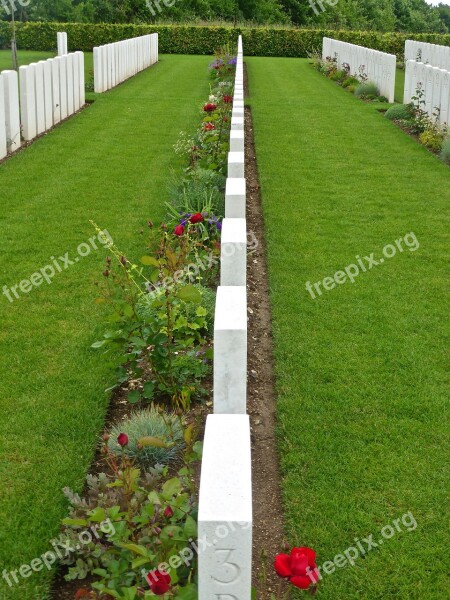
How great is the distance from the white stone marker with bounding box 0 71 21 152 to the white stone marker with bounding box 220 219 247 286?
6.73 meters

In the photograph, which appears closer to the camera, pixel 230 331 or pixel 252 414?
pixel 230 331

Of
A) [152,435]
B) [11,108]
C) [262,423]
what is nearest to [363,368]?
[262,423]

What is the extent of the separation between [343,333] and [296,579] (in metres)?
3.08

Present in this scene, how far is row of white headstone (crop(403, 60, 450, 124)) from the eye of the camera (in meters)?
11.8

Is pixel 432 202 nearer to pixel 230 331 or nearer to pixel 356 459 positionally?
pixel 356 459

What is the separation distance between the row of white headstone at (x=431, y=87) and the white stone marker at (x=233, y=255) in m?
8.84

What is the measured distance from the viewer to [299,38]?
1244 inches

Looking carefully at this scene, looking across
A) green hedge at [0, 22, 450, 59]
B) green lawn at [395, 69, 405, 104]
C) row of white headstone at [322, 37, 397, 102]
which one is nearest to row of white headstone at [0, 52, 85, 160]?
row of white headstone at [322, 37, 397, 102]

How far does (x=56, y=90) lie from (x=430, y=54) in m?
13.2

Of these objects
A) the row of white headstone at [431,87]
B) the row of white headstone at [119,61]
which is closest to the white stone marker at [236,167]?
the row of white headstone at [431,87]

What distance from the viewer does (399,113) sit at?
14094mm

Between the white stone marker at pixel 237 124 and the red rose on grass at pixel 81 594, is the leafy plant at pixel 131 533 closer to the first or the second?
the red rose on grass at pixel 81 594

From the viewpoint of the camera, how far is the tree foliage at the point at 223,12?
39.7 metres

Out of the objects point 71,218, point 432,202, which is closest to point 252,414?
point 71,218
